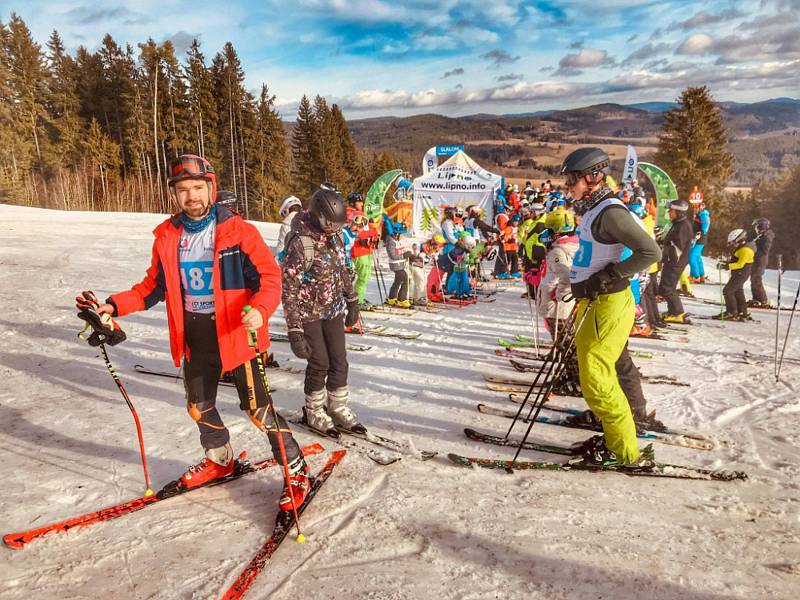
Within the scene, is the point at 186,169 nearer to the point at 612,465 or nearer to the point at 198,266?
the point at 198,266

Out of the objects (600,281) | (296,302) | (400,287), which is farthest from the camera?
(400,287)

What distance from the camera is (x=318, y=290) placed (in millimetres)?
3906

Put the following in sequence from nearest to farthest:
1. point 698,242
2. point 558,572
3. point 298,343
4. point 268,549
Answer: point 558,572 < point 268,549 < point 298,343 < point 698,242

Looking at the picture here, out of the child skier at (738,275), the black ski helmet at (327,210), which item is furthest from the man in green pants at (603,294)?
the child skier at (738,275)

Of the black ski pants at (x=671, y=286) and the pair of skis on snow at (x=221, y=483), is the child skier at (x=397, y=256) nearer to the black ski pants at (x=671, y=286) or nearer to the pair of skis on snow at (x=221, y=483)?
the black ski pants at (x=671, y=286)

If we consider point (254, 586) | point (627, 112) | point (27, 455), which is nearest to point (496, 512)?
point (254, 586)

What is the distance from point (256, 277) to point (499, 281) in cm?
1264

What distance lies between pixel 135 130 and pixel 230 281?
45.5m

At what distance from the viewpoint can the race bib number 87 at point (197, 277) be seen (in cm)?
291

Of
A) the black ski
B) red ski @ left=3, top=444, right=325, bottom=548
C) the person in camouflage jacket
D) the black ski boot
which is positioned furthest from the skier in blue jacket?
red ski @ left=3, top=444, right=325, bottom=548

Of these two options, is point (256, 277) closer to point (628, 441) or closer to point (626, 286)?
point (626, 286)

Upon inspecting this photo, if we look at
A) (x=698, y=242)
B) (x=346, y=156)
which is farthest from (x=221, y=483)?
(x=346, y=156)

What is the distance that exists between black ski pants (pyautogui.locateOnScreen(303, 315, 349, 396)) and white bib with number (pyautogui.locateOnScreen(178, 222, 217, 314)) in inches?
42.6

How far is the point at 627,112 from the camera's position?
15812cm
